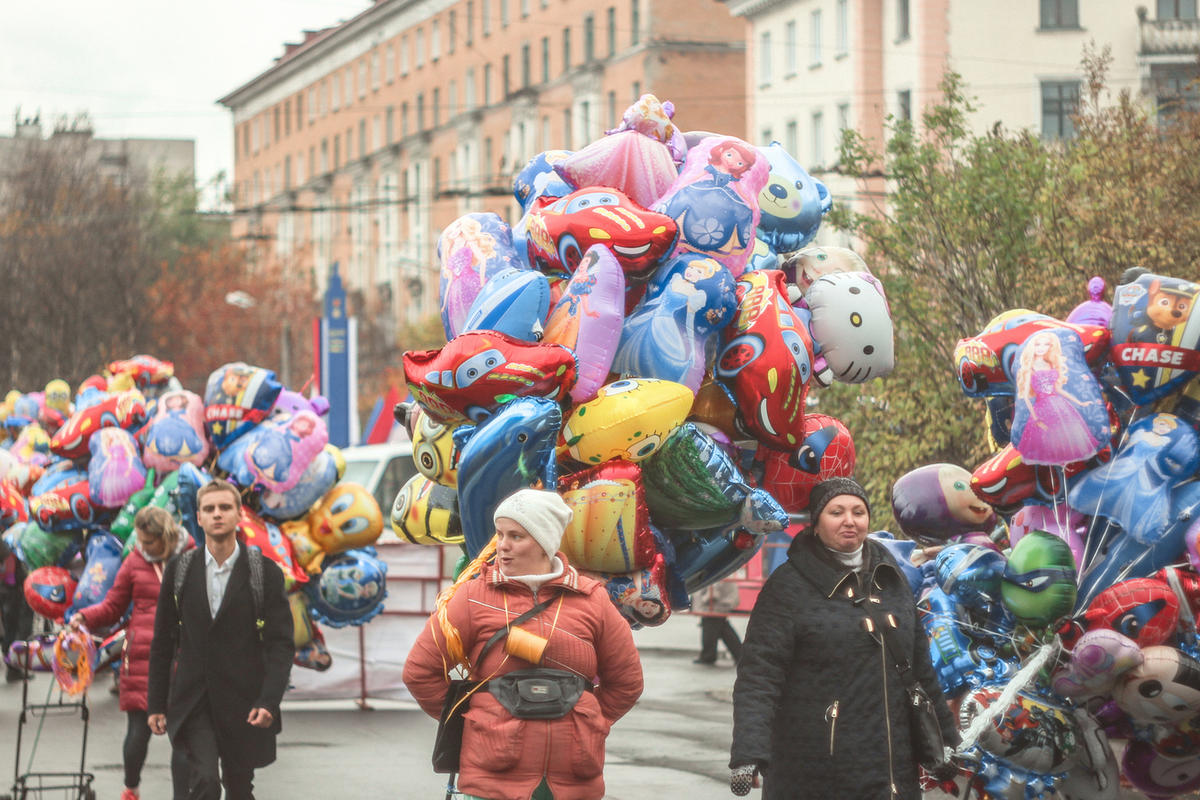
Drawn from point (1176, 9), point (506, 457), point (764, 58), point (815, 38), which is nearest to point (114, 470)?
point (506, 457)

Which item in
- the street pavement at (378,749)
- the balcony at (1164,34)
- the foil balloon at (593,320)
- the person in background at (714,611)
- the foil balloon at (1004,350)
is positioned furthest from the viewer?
the balcony at (1164,34)

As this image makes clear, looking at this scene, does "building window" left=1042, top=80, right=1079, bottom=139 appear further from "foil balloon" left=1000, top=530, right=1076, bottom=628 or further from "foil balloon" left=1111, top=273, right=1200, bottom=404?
"foil balloon" left=1000, top=530, right=1076, bottom=628

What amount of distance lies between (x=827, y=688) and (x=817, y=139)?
4598 cm

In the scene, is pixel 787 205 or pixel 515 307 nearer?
pixel 515 307

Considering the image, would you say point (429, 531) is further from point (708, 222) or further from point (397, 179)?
point (397, 179)

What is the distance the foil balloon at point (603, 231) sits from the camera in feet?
24.3

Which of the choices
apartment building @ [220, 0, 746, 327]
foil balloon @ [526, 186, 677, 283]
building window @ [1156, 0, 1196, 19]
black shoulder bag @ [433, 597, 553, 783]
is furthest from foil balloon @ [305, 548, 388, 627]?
building window @ [1156, 0, 1196, 19]

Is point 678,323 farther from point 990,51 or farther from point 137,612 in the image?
point 990,51

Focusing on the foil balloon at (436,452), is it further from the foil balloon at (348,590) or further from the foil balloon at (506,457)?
the foil balloon at (348,590)

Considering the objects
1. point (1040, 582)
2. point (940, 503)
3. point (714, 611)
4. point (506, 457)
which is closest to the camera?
point (506, 457)

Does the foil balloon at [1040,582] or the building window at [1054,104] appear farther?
the building window at [1054,104]

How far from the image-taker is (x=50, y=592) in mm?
12570

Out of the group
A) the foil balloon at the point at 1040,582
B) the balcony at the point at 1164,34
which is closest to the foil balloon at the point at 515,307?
the foil balloon at the point at 1040,582

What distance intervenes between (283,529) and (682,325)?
17.9ft
